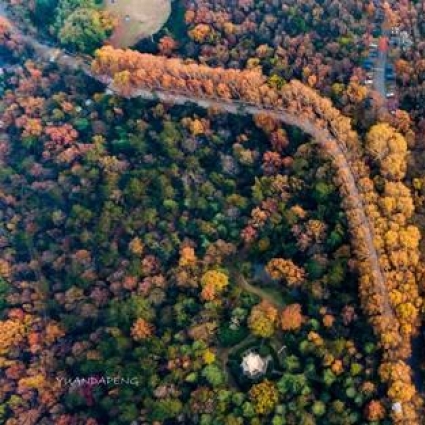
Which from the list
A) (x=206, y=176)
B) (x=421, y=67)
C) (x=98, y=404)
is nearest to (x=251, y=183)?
(x=206, y=176)

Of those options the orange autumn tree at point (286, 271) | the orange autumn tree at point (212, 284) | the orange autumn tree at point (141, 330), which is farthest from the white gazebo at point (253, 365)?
the orange autumn tree at point (141, 330)

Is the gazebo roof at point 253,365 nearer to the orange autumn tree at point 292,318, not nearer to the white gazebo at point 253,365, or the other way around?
the white gazebo at point 253,365

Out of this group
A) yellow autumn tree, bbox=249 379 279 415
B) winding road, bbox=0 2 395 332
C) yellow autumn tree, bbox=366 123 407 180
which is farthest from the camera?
yellow autumn tree, bbox=366 123 407 180

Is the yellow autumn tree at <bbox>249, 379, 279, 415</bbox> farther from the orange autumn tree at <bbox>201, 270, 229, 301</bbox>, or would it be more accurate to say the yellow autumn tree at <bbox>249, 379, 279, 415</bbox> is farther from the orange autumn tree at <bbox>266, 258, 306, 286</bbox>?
the orange autumn tree at <bbox>266, 258, 306, 286</bbox>

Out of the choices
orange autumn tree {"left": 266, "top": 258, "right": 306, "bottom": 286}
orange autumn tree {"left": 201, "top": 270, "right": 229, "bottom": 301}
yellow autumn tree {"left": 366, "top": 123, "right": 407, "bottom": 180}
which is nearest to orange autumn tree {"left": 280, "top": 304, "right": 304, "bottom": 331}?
orange autumn tree {"left": 266, "top": 258, "right": 306, "bottom": 286}

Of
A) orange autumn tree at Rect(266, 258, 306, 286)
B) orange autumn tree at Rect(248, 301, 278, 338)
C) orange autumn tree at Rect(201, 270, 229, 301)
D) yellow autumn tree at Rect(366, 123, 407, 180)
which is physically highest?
yellow autumn tree at Rect(366, 123, 407, 180)

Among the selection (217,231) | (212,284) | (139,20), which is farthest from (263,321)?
(139,20)

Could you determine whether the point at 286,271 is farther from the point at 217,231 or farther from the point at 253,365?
the point at 253,365
